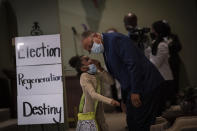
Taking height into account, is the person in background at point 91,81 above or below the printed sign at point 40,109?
above

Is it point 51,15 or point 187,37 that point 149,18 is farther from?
point 51,15

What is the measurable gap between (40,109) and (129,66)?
94 cm

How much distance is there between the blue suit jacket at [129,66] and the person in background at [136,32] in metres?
0.32

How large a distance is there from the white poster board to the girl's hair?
756 mm

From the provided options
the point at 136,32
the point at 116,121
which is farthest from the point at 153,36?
the point at 116,121

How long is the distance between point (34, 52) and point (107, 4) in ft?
2.39

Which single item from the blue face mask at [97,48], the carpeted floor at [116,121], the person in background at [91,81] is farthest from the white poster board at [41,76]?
the blue face mask at [97,48]

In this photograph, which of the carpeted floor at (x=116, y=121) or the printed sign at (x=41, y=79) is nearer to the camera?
the carpeted floor at (x=116, y=121)

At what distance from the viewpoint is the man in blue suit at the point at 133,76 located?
2023mm

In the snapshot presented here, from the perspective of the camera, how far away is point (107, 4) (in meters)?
2.84

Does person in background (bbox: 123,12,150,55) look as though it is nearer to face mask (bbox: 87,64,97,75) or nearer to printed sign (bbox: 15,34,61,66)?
face mask (bbox: 87,64,97,75)

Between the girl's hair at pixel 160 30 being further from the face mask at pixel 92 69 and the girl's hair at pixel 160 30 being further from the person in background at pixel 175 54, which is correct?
the face mask at pixel 92 69

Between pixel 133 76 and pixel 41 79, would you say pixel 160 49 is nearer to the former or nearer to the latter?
pixel 133 76

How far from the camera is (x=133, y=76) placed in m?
2.01
